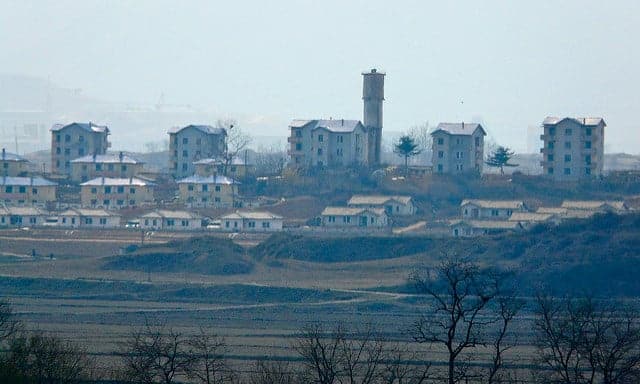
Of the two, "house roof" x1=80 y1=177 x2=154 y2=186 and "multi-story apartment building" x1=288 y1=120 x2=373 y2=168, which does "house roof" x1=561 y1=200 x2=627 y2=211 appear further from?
"house roof" x1=80 y1=177 x2=154 y2=186

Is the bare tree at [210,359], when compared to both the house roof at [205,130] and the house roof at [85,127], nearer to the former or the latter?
the house roof at [205,130]

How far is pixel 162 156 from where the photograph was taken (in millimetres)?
89312

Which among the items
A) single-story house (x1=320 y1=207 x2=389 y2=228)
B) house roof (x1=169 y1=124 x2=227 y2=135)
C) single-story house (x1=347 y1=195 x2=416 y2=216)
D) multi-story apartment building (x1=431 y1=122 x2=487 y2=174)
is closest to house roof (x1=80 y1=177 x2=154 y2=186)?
house roof (x1=169 y1=124 x2=227 y2=135)

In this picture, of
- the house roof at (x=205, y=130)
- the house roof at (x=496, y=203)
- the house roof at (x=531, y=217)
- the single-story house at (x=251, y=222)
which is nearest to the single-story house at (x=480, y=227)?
the house roof at (x=531, y=217)

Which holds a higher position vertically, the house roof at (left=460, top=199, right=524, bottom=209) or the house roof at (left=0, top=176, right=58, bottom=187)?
the house roof at (left=0, top=176, right=58, bottom=187)

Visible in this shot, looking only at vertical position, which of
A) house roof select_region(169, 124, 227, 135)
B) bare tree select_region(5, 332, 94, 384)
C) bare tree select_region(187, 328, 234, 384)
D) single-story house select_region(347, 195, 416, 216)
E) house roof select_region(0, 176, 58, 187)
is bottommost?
bare tree select_region(187, 328, 234, 384)

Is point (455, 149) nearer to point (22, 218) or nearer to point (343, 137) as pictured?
point (343, 137)

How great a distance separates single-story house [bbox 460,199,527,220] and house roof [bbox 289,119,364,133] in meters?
9.00

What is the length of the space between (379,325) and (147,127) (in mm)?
159128

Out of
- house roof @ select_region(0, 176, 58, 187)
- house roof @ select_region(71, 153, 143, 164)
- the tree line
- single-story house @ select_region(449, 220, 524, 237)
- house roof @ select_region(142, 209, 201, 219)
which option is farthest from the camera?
house roof @ select_region(71, 153, 143, 164)

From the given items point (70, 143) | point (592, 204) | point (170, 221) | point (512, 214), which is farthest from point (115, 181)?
point (592, 204)

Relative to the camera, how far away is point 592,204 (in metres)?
53.0

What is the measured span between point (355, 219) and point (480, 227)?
14.4 feet

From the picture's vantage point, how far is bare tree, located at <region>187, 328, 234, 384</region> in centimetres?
2308
